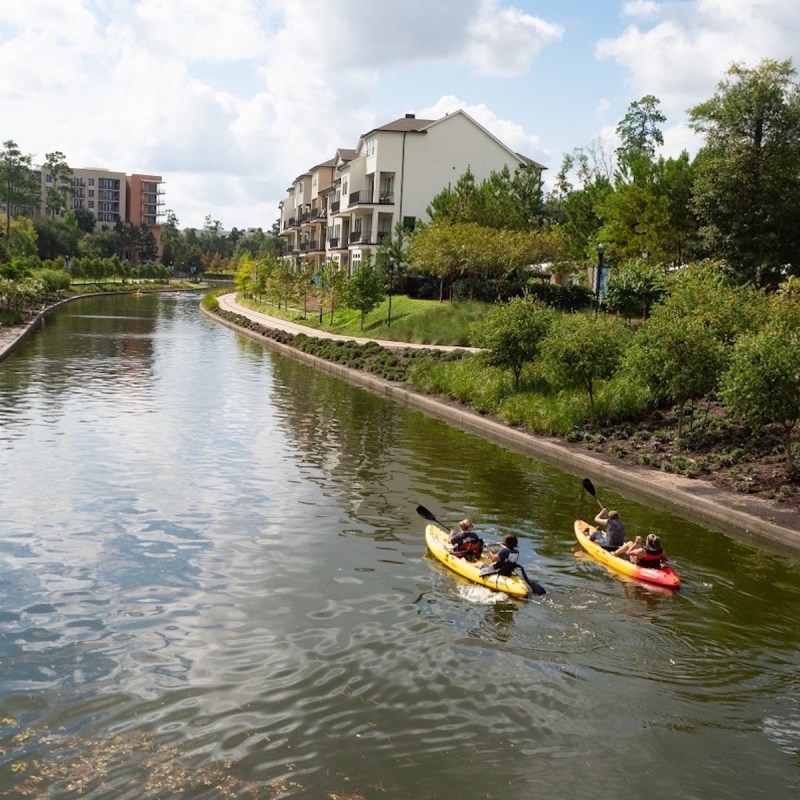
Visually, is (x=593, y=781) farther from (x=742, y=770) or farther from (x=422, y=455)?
(x=422, y=455)

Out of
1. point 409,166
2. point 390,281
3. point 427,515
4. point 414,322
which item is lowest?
point 427,515

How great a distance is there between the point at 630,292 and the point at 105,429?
84.6 ft

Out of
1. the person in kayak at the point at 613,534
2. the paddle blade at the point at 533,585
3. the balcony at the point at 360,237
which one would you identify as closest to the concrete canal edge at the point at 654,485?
the person in kayak at the point at 613,534

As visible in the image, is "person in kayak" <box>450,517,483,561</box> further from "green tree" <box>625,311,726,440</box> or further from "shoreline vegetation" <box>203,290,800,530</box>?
"green tree" <box>625,311,726,440</box>

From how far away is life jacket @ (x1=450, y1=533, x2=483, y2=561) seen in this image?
1470cm

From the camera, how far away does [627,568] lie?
14.7 m

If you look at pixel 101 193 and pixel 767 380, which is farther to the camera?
pixel 101 193

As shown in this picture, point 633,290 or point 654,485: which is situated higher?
point 633,290

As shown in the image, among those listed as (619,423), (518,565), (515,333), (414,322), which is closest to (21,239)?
(414,322)

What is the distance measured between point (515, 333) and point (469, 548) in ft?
45.6

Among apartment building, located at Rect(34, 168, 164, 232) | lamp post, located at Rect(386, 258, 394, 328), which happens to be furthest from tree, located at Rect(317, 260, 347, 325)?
apartment building, located at Rect(34, 168, 164, 232)

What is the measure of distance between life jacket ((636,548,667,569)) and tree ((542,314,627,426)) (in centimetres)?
1048

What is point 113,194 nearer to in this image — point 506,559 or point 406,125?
point 406,125

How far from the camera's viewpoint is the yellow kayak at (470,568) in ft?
44.5
